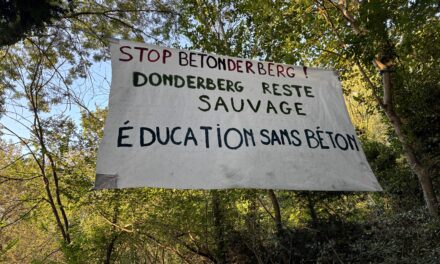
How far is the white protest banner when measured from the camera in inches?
68.9

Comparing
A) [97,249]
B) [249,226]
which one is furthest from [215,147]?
[97,249]

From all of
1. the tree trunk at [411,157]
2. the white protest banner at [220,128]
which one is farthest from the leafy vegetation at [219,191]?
the white protest banner at [220,128]

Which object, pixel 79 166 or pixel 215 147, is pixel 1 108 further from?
pixel 215 147

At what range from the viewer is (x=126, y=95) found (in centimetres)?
194

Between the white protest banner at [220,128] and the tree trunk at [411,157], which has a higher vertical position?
the tree trunk at [411,157]

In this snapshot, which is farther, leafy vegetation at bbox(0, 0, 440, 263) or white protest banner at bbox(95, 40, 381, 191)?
leafy vegetation at bbox(0, 0, 440, 263)

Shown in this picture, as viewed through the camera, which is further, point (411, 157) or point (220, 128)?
point (411, 157)

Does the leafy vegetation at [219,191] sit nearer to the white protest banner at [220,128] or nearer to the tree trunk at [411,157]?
the tree trunk at [411,157]

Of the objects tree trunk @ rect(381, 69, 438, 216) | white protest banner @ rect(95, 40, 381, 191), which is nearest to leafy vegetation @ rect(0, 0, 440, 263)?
tree trunk @ rect(381, 69, 438, 216)

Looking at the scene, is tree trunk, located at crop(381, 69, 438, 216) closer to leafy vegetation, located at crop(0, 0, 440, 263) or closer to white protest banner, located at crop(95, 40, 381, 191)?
leafy vegetation, located at crop(0, 0, 440, 263)

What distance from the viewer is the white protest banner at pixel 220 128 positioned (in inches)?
68.9

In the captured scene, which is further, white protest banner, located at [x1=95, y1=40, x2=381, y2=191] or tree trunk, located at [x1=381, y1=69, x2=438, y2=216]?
tree trunk, located at [x1=381, y1=69, x2=438, y2=216]

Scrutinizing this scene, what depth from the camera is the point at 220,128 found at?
6.49 feet

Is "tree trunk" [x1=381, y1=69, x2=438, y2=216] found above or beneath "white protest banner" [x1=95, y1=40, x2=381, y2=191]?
above
